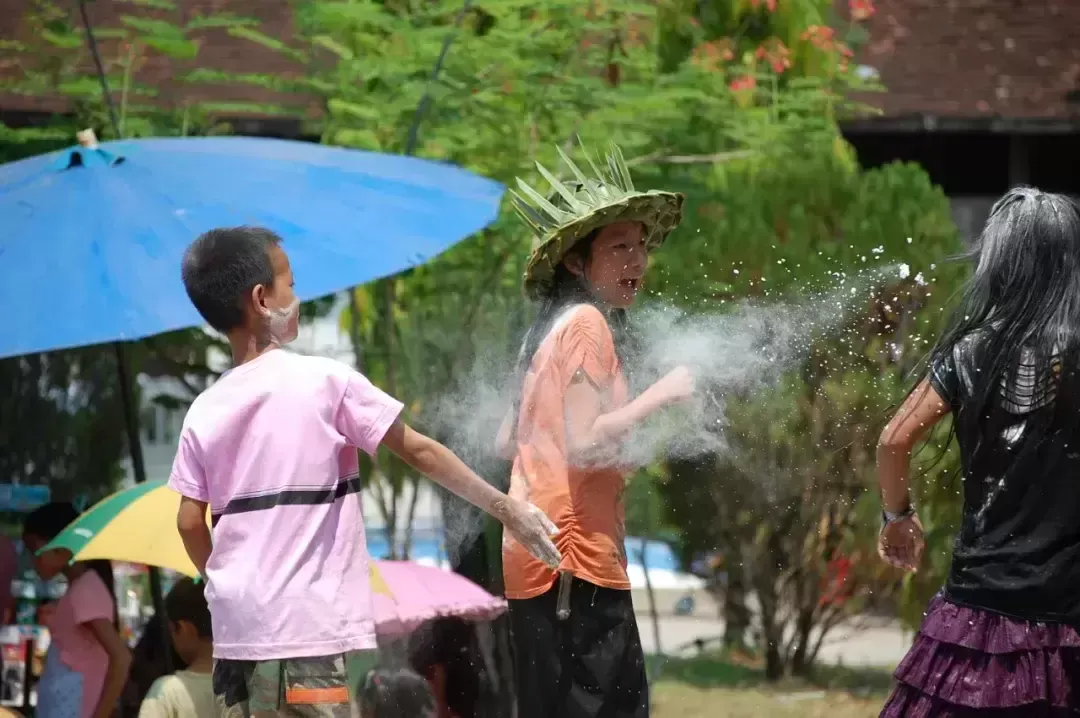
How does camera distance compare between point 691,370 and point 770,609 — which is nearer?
point 691,370

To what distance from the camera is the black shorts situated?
3.56 meters

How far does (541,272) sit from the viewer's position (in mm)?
3879

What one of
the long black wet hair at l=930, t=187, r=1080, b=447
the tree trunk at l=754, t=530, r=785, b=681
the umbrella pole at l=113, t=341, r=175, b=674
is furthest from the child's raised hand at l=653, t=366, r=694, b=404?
the tree trunk at l=754, t=530, r=785, b=681

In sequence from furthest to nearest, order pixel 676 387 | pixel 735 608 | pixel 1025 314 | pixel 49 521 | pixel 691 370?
pixel 735 608, pixel 49 521, pixel 691 370, pixel 676 387, pixel 1025 314

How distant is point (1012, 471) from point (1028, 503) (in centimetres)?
7

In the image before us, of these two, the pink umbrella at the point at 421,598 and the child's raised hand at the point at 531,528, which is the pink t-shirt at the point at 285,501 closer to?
the child's raised hand at the point at 531,528

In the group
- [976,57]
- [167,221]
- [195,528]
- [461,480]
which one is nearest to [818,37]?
[976,57]

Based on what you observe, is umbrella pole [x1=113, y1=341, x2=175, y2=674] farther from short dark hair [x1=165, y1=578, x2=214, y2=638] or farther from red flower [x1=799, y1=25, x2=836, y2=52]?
red flower [x1=799, y1=25, x2=836, y2=52]

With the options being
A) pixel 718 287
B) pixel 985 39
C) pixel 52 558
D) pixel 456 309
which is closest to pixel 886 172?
pixel 718 287

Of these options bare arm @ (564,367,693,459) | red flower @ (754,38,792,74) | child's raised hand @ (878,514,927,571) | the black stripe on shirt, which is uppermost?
red flower @ (754,38,792,74)

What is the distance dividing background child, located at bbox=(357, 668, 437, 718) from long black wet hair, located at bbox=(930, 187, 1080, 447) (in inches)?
77.1

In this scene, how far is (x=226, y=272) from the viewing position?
3.09 metres

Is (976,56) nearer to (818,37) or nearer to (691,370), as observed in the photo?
(818,37)

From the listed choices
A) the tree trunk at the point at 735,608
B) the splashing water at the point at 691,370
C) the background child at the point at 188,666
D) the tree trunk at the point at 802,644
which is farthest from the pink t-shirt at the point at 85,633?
the tree trunk at the point at 802,644
